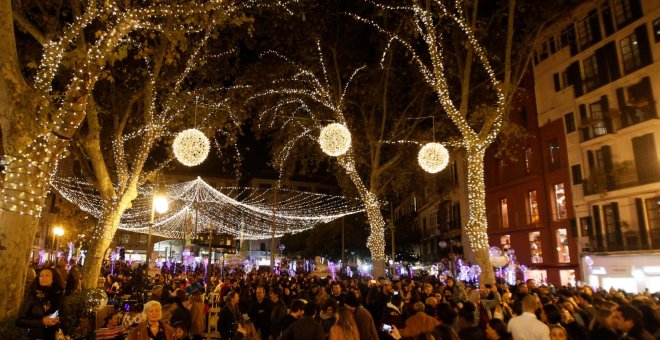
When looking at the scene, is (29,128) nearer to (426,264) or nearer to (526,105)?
(526,105)

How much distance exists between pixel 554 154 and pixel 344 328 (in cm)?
2415

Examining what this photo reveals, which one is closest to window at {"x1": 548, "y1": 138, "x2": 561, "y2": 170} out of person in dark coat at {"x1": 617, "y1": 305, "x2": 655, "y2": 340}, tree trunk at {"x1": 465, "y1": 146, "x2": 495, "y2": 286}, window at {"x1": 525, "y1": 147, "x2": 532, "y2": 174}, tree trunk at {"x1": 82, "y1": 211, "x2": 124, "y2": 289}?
window at {"x1": 525, "y1": 147, "x2": 532, "y2": 174}

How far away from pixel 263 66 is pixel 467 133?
8.63 m

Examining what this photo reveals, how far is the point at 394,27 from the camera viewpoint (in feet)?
55.7

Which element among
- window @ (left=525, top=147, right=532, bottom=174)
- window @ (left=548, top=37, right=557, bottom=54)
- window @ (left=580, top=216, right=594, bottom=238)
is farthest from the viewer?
window @ (left=525, top=147, right=532, bottom=174)

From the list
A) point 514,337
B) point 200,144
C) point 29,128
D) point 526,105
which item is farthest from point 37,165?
point 526,105

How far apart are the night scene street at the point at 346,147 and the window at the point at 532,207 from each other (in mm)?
143

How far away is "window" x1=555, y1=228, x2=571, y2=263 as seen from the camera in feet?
81.0

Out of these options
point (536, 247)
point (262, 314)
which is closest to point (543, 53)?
point (536, 247)

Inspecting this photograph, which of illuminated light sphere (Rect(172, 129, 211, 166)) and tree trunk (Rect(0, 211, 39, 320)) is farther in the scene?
illuminated light sphere (Rect(172, 129, 211, 166))


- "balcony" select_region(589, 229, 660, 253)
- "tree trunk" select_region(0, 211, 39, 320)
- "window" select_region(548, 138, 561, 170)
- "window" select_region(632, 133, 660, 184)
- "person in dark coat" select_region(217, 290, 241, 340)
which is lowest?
"person in dark coat" select_region(217, 290, 241, 340)

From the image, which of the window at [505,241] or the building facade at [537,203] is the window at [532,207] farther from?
the window at [505,241]

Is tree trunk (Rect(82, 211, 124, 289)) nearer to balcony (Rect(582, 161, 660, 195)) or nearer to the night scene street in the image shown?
the night scene street

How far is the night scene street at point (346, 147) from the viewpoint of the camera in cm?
725
